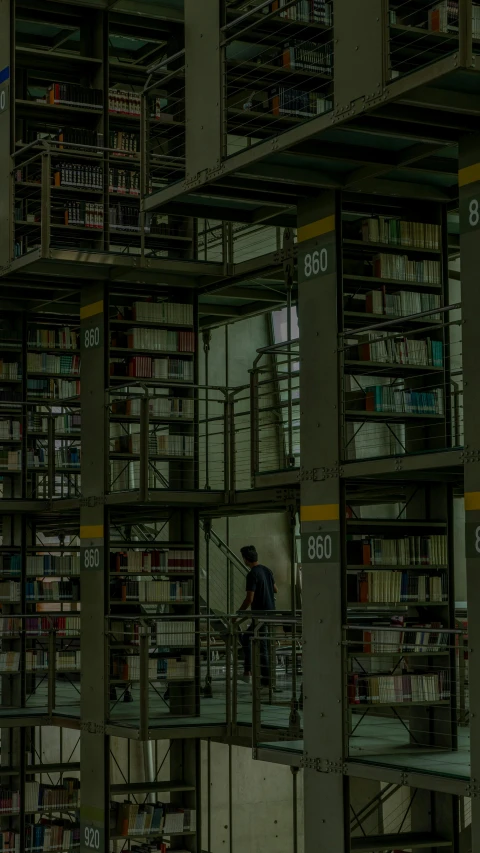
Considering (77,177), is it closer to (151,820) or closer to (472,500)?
(151,820)

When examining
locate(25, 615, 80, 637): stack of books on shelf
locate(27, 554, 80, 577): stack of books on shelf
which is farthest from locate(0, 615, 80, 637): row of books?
locate(27, 554, 80, 577): stack of books on shelf

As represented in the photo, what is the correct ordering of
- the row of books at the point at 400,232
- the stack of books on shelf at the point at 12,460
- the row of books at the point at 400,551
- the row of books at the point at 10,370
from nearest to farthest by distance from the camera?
the row of books at the point at 400,551, the row of books at the point at 400,232, the stack of books on shelf at the point at 12,460, the row of books at the point at 10,370

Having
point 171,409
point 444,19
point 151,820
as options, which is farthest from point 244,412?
point 444,19

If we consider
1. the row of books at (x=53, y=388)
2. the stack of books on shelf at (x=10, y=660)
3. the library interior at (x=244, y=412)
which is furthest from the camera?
the row of books at (x=53, y=388)

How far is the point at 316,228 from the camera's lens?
7.82 m

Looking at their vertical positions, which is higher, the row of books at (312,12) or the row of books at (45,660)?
the row of books at (312,12)

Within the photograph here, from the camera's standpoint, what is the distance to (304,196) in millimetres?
7848

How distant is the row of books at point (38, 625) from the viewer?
11.6 m

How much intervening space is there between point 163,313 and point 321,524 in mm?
3395

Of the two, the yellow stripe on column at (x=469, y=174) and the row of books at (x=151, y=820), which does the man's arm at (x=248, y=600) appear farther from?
the yellow stripe on column at (x=469, y=174)

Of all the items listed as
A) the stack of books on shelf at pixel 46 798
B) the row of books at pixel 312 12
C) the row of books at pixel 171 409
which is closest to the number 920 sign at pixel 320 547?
the row of books at pixel 171 409

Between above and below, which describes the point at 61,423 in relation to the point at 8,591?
above

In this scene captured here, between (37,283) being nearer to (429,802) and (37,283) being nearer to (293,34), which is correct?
(293,34)

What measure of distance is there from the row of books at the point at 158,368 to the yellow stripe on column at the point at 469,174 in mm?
4398
